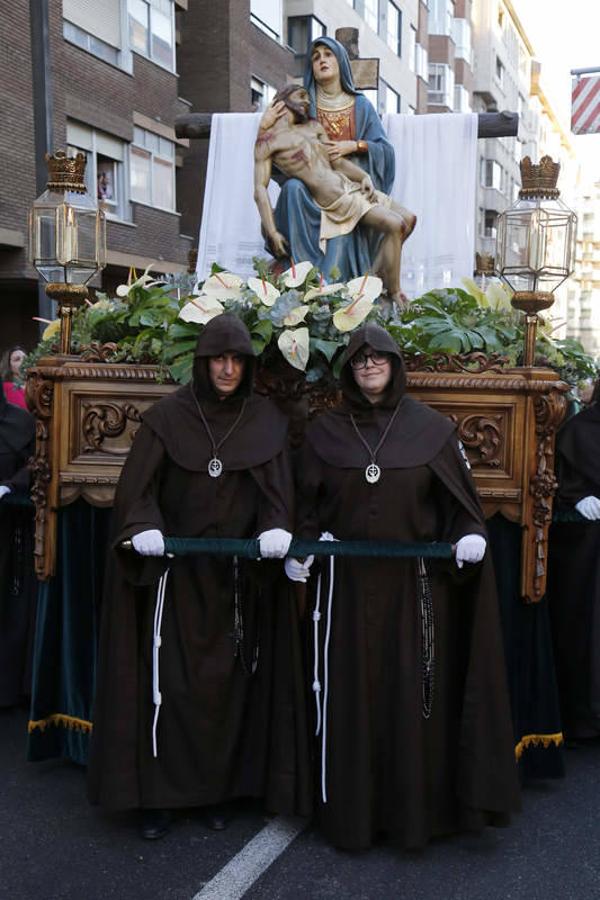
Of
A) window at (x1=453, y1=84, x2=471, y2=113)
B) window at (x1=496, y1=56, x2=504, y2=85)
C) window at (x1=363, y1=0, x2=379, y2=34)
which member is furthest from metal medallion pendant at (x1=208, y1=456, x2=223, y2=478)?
window at (x1=496, y1=56, x2=504, y2=85)

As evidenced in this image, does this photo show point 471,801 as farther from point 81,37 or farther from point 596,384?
point 81,37

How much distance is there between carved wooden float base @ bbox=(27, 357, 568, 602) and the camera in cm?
399

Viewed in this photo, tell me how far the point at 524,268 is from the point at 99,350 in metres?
1.98

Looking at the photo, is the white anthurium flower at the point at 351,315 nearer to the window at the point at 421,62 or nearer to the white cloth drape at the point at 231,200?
the white cloth drape at the point at 231,200

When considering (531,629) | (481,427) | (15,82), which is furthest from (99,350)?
(15,82)

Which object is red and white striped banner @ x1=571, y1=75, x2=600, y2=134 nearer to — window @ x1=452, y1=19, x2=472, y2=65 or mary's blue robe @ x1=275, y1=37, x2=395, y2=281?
mary's blue robe @ x1=275, y1=37, x2=395, y2=281

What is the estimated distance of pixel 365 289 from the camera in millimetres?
4105

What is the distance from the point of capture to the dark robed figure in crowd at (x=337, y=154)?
6.08 m

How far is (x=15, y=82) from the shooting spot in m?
14.8

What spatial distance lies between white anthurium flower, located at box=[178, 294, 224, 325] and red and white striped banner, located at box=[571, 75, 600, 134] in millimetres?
6850

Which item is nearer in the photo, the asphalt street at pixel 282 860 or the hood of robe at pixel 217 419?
the asphalt street at pixel 282 860

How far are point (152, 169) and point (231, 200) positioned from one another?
13.0 meters

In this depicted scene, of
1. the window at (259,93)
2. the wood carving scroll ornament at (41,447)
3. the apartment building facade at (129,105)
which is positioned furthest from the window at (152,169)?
the wood carving scroll ornament at (41,447)

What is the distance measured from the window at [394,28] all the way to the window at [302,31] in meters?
6.59
